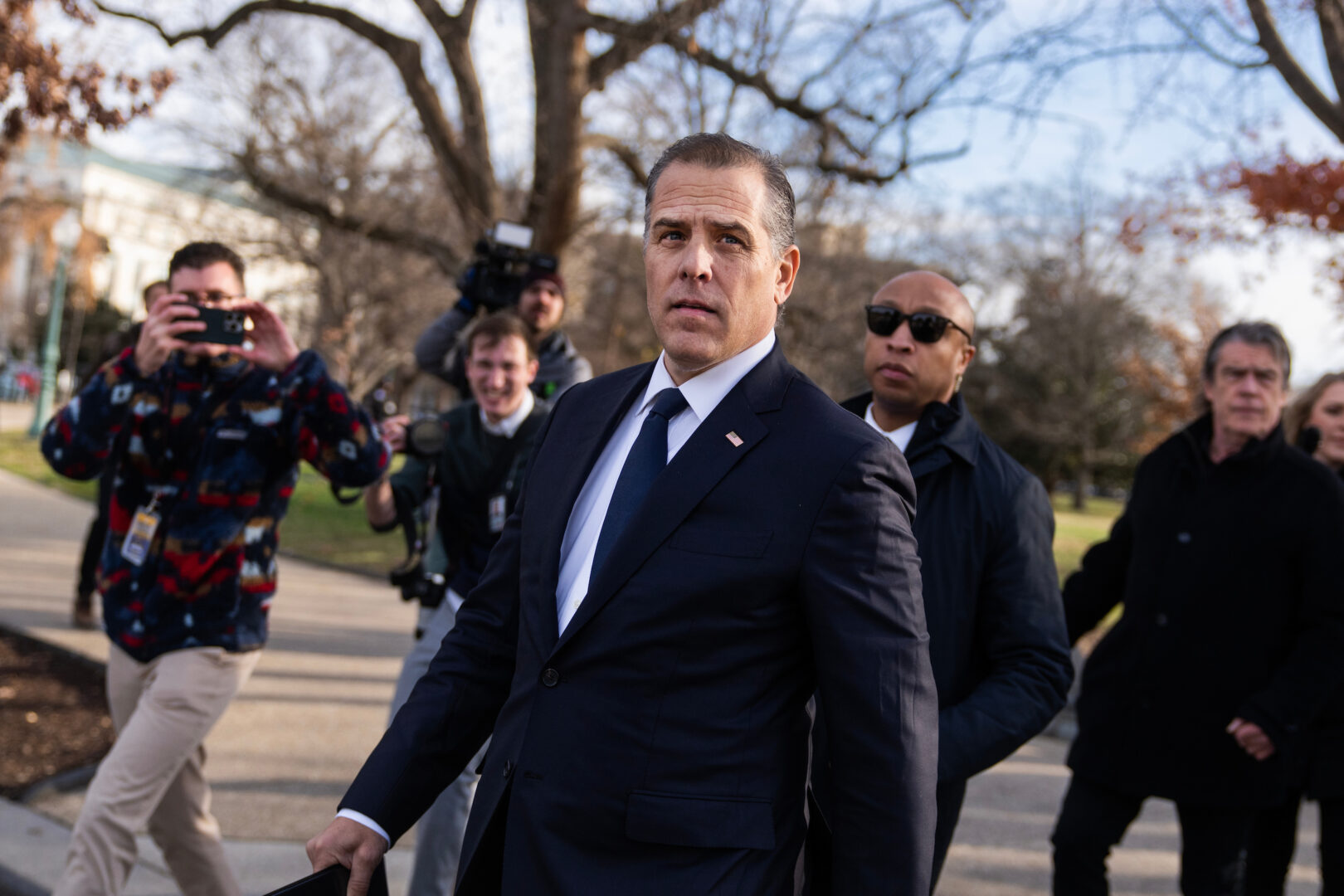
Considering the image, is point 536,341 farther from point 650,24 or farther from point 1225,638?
point 650,24

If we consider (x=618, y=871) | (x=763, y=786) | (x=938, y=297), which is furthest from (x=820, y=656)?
(x=938, y=297)

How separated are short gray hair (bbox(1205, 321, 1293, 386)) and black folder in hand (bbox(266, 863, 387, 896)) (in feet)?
10.9

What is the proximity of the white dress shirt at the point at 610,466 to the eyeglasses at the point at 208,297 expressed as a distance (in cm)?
219

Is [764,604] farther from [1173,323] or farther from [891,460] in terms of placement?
[1173,323]

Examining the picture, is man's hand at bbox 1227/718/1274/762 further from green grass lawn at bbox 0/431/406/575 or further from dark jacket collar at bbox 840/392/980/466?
green grass lawn at bbox 0/431/406/575

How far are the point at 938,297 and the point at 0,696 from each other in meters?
5.59

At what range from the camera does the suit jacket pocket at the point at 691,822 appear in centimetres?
166

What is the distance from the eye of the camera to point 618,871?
169 centimetres

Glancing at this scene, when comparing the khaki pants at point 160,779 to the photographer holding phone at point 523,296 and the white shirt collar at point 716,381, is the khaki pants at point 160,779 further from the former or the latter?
the white shirt collar at point 716,381

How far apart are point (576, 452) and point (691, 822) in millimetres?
713

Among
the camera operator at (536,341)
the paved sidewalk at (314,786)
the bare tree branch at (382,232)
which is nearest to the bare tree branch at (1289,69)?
the paved sidewalk at (314,786)

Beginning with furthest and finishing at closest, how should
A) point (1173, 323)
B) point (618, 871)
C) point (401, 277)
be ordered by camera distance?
1. point (1173, 323)
2. point (401, 277)
3. point (618, 871)

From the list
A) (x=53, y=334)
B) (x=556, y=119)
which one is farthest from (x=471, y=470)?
(x=53, y=334)

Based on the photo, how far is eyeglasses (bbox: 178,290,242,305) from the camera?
141 inches
